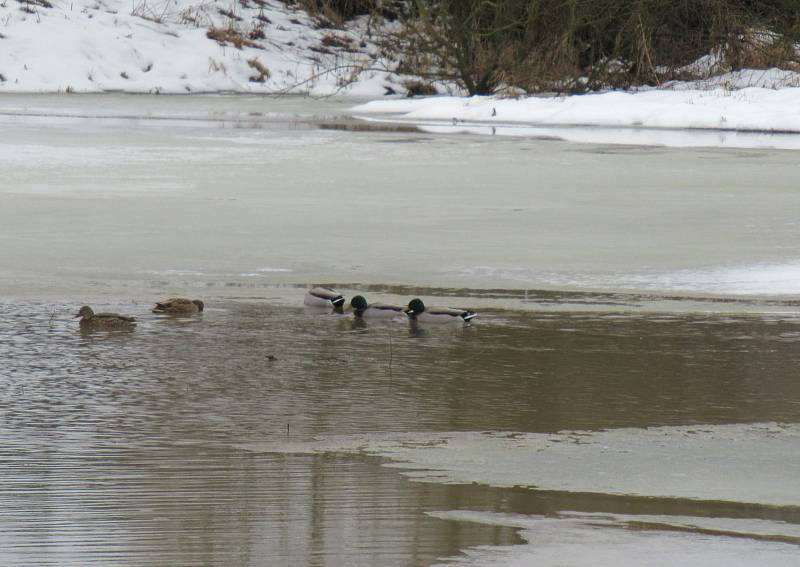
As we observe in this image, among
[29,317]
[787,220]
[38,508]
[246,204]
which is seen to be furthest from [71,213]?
[38,508]

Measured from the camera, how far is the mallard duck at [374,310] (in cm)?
702

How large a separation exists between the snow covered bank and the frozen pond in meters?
9.28

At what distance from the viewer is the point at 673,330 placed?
686cm

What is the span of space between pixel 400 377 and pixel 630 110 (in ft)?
59.7

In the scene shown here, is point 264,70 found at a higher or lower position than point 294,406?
higher

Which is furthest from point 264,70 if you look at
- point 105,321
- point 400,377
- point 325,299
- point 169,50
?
point 400,377

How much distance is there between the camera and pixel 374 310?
7.06 metres

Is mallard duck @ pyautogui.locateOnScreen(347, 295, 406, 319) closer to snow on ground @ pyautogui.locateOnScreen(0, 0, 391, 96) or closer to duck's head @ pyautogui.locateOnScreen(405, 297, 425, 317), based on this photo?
duck's head @ pyautogui.locateOnScreen(405, 297, 425, 317)

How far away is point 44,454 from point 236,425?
689 millimetres

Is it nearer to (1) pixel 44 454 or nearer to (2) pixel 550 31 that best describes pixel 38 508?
(1) pixel 44 454

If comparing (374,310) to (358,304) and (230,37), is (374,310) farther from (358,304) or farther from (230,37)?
(230,37)

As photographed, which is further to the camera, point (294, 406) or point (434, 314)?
point (434, 314)

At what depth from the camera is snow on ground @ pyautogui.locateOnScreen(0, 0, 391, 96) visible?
96.7 ft

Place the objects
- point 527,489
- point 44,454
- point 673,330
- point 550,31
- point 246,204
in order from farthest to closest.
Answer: point 550,31 → point 246,204 → point 673,330 → point 44,454 → point 527,489
